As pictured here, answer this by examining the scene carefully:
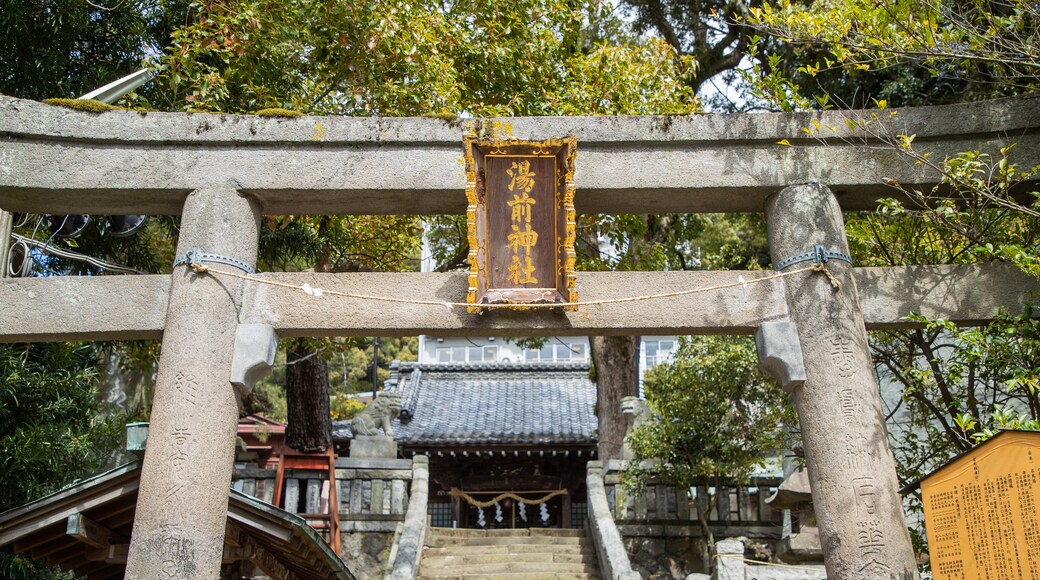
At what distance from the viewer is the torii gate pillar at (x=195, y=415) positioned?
5711 millimetres

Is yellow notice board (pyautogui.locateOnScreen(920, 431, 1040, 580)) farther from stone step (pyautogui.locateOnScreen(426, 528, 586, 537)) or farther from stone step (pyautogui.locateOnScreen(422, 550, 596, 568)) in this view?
stone step (pyautogui.locateOnScreen(426, 528, 586, 537))

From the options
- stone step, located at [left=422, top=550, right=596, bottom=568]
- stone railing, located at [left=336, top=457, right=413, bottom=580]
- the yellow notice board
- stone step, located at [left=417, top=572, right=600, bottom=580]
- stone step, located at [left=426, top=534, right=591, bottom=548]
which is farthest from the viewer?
stone step, located at [left=426, top=534, right=591, bottom=548]

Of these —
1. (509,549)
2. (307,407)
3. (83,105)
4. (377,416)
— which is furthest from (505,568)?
(83,105)

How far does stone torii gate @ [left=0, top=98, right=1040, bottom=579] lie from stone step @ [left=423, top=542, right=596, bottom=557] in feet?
26.7

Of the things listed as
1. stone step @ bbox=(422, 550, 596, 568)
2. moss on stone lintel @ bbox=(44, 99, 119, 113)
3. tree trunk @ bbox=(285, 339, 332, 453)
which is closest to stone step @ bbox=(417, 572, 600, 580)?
stone step @ bbox=(422, 550, 596, 568)

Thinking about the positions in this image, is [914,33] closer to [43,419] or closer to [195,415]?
[195,415]

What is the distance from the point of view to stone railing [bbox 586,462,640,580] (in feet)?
39.4

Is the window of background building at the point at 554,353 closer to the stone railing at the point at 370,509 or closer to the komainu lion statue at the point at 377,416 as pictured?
the komainu lion statue at the point at 377,416

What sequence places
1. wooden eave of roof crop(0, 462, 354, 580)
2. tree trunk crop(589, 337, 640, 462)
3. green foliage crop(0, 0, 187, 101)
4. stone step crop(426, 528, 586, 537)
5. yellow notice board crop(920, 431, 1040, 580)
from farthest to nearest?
tree trunk crop(589, 337, 640, 462) → stone step crop(426, 528, 586, 537) → green foliage crop(0, 0, 187, 101) → wooden eave of roof crop(0, 462, 354, 580) → yellow notice board crop(920, 431, 1040, 580)

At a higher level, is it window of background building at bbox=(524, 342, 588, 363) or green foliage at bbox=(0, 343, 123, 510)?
window of background building at bbox=(524, 342, 588, 363)

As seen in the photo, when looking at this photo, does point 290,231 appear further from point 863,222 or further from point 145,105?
point 863,222

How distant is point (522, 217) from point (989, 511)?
3.62 m

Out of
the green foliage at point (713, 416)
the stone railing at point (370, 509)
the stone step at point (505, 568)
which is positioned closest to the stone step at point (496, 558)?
the stone step at point (505, 568)

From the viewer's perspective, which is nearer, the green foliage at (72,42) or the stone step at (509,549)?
the green foliage at (72,42)
